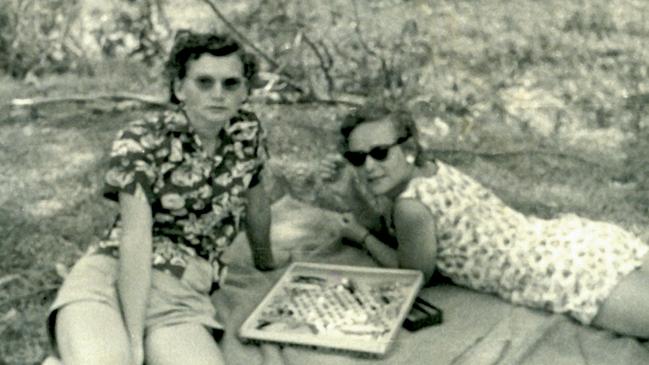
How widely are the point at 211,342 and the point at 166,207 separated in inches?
13.4

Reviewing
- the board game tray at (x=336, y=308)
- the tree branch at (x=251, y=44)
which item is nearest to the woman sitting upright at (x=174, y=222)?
the board game tray at (x=336, y=308)

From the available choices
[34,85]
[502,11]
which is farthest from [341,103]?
[34,85]

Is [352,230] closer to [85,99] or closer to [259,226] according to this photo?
[259,226]

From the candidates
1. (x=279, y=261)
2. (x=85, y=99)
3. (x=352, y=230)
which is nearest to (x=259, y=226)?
(x=279, y=261)

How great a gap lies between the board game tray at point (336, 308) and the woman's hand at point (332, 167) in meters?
0.38

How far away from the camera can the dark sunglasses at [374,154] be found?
197 cm

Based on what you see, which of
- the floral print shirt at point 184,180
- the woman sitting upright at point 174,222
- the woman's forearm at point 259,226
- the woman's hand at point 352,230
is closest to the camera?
the woman sitting upright at point 174,222

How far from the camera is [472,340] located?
5.91 feet

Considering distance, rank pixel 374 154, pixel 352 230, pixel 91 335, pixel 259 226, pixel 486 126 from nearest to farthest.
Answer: pixel 91 335, pixel 374 154, pixel 259 226, pixel 352 230, pixel 486 126

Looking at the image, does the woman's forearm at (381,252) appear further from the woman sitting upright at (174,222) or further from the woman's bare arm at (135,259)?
the woman's bare arm at (135,259)

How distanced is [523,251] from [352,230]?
1.65 feet

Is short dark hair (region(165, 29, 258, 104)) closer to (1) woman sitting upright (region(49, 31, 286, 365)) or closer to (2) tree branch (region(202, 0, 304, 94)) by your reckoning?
(1) woman sitting upright (region(49, 31, 286, 365))

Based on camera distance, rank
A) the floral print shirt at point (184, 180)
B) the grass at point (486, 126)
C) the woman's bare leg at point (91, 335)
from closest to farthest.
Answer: the woman's bare leg at point (91, 335)
the floral print shirt at point (184, 180)
the grass at point (486, 126)

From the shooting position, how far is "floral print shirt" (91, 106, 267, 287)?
5.94ft
